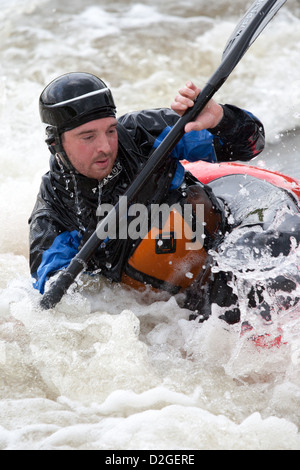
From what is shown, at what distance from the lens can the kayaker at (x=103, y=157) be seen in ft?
8.09

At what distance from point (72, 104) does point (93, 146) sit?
0.18 metres

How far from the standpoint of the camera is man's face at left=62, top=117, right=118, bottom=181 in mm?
2457

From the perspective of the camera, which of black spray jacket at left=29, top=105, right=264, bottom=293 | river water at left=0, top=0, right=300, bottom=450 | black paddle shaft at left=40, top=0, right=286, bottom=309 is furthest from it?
black spray jacket at left=29, top=105, right=264, bottom=293

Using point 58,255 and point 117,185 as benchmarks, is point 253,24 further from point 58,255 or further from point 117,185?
point 58,255

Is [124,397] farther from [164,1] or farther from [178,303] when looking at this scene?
[164,1]

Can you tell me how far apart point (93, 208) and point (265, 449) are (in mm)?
1155

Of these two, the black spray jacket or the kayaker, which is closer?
the kayaker

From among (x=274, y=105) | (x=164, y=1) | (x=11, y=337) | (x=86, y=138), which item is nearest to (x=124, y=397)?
(x=11, y=337)

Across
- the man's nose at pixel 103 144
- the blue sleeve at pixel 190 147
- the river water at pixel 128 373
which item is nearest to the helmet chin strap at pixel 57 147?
the man's nose at pixel 103 144

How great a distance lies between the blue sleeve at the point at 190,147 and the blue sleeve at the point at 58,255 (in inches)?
18.8

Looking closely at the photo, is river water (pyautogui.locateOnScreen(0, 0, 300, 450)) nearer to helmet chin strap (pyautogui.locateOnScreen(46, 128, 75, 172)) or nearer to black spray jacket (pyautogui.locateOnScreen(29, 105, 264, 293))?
black spray jacket (pyautogui.locateOnScreen(29, 105, 264, 293))

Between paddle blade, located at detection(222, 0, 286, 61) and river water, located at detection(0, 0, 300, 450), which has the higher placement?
paddle blade, located at detection(222, 0, 286, 61)

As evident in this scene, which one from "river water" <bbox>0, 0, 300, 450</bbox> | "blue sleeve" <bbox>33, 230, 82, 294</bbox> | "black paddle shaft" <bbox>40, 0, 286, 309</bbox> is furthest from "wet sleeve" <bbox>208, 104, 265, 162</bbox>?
"blue sleeve" <bbox>33, 230, 82, 294</bbox>

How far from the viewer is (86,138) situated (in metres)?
2.47
